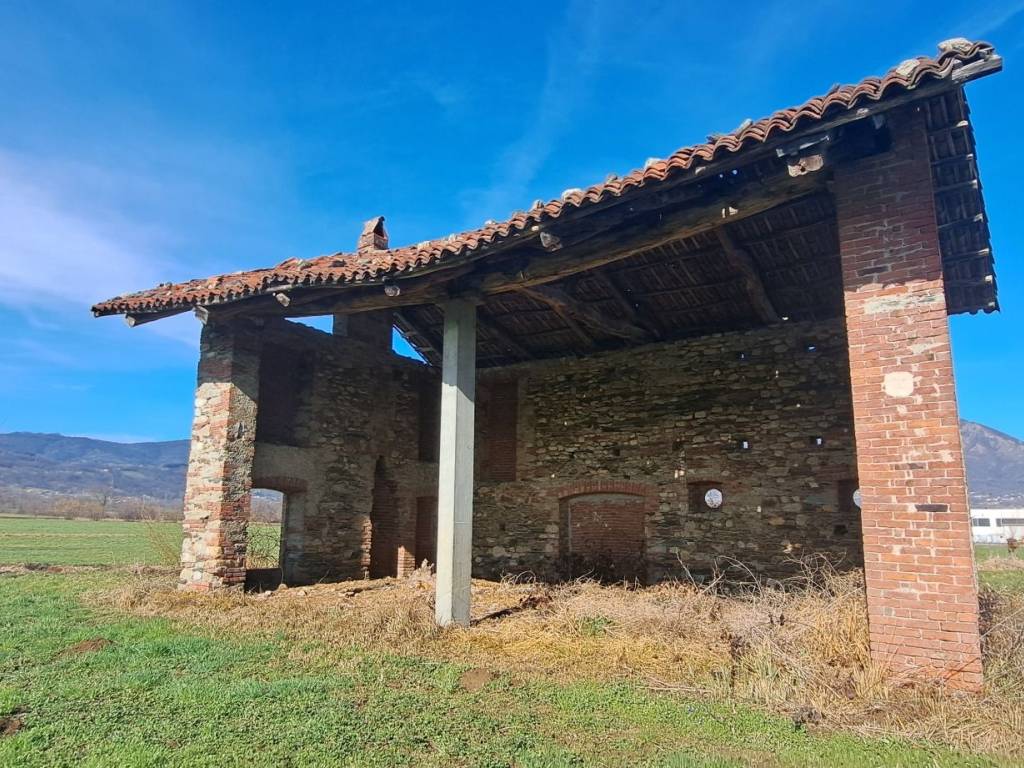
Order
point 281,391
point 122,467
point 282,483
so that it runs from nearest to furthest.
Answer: point 282,483
point 281,391
point 122,467

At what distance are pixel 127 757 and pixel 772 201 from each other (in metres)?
6.44

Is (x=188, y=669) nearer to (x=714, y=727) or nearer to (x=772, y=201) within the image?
(x=714, y=727)

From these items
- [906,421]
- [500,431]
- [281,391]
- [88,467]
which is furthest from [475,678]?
[88,467]

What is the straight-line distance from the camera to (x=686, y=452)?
11.4 metres

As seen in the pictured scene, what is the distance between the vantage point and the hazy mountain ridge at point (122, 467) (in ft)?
404

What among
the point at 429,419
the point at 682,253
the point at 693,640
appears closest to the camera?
the point at 693,640

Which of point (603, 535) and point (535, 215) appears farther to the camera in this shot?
point (603, 535)

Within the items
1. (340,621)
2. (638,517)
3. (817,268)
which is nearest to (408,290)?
(340,621)

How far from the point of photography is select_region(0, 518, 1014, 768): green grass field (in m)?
4.05

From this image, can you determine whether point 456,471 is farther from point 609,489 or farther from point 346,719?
point 609,489

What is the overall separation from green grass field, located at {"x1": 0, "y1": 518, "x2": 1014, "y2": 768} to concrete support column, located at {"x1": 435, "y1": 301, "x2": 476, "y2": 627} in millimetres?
1573

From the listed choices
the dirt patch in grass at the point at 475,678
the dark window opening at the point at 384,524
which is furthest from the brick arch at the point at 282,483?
the dirt patch in grass at the point at 475,678

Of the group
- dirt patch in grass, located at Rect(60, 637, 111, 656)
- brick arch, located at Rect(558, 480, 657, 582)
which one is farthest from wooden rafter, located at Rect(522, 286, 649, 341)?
dirt patch in grass, located at Rect(60, 637, 111, 656)

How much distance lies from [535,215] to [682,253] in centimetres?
306
